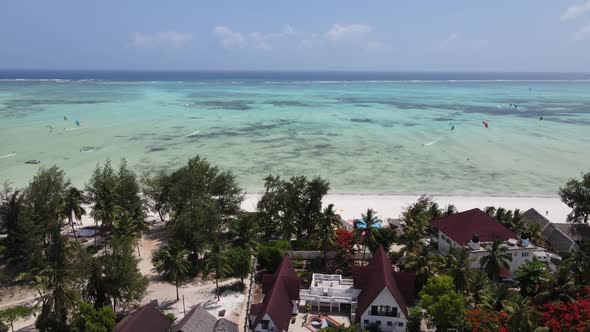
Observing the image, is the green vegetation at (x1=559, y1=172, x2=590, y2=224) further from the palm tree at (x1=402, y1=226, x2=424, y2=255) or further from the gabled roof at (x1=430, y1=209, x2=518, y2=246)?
the palm tree at (x1=402, y1=226, x2=424, y2=255)

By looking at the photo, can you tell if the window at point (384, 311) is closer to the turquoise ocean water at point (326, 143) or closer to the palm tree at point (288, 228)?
the palm tree at point (288, 228)

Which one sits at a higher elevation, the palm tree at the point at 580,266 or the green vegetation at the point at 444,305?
the palm tree at the point at 580,266

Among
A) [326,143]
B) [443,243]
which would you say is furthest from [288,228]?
[326,143]

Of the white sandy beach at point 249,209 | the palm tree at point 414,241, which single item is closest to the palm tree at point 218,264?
the white sandy beach at point 249,209

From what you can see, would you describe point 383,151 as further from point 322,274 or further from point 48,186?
point 48,186

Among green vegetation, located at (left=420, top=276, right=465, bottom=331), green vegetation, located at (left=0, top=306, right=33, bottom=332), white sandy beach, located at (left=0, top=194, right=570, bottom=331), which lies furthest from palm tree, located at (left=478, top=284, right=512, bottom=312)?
green vegetation, located at (left=0, top=306, right=33, bottom=332)

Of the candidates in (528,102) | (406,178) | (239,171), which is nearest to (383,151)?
(406,178)
